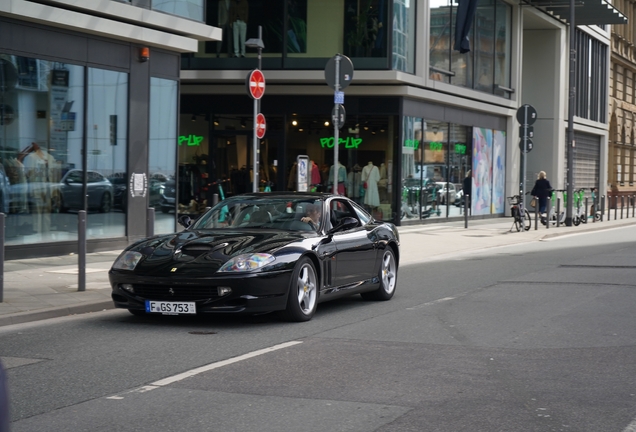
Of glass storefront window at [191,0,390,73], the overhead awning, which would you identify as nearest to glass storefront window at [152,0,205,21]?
glass storefront window at [191,0,390,73]

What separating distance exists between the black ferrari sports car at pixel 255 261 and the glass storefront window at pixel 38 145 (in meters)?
5.84

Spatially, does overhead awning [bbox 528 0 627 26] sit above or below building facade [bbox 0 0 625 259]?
above

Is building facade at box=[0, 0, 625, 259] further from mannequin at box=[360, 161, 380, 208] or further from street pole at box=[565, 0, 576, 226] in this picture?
street pole at box=[565, 0, 576, 226]

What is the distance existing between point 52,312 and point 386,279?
4.05 metres

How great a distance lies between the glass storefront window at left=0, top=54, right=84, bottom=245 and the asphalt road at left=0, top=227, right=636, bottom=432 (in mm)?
6055

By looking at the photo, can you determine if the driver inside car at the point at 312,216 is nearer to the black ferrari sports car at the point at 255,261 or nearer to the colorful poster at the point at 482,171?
the black ferrari sports car at the point at 255,261

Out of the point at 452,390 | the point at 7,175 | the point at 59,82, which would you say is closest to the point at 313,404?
the point at 452,390

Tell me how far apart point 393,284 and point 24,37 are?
756 centimetres

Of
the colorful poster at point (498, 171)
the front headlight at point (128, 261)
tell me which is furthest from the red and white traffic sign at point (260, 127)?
the colorful poster at point (498, 171)

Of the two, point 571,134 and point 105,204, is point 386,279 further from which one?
point 571,134

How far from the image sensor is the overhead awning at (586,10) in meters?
39.3

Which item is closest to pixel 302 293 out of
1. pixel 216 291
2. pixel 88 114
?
pixel 216 291

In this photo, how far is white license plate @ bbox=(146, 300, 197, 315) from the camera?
9.65 meters

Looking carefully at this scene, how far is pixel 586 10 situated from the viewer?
135 ft
